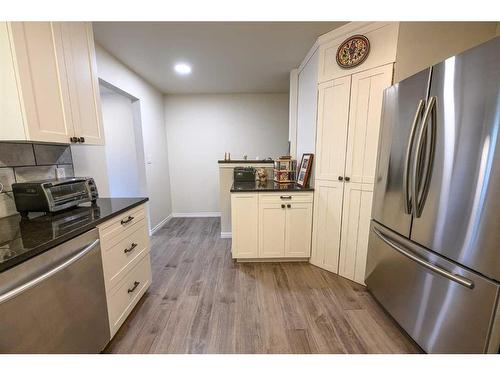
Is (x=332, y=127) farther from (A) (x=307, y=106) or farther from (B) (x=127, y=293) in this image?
(B) (x=127, y=293)

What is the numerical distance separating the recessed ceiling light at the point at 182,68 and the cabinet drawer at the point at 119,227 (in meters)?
2.01

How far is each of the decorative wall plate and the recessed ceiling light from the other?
74.7 inches

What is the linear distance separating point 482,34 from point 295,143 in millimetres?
1895

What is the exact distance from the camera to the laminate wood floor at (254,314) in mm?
1354

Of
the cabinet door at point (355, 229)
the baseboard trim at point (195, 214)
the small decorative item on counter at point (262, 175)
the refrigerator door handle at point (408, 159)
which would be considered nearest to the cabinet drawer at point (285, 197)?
the cabinet door at point (355, 229)

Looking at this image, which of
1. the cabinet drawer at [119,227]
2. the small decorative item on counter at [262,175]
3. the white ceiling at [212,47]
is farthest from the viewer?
the small decorative item on counter at [262,175]

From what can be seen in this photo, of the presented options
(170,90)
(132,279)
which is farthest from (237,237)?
(170,90)

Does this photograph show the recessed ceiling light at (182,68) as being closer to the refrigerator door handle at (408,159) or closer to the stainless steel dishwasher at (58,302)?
the stainless steel dishwasher at (58,302)

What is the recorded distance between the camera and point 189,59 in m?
2.46

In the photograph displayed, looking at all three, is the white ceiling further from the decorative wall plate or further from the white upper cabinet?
the white upper cabinet

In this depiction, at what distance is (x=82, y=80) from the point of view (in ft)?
4.94

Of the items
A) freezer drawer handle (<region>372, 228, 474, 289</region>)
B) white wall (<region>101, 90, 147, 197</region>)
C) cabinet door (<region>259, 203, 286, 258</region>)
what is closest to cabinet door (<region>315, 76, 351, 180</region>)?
cabinet door (<region>259, 203, 286, 258</region>)

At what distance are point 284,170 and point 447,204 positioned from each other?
1786mm
